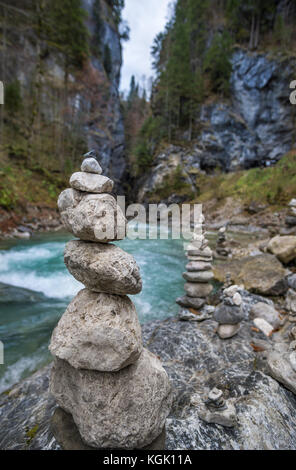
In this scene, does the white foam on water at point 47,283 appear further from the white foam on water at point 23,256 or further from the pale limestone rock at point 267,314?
the pale limestone rock at point 267,314

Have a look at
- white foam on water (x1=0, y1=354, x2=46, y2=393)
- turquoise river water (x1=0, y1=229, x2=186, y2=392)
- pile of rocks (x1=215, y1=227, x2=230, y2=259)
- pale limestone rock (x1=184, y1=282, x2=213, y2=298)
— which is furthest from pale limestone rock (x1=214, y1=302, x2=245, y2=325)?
pile of rocks (x1=215, y1=227, x2=230, y2=259)

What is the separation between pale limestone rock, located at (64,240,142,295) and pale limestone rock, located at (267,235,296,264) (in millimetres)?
7244

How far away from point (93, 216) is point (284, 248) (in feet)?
26.1

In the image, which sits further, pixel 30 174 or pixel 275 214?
pixel 30 174

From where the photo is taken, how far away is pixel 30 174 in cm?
1720

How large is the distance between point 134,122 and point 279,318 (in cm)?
4886

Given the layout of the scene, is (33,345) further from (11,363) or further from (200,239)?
(200,239)

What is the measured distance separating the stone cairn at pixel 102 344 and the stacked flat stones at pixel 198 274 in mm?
3138

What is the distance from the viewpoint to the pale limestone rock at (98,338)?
6.66 ft

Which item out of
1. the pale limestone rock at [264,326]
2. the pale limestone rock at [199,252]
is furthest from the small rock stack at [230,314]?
the pale limestone rock at [199,252]

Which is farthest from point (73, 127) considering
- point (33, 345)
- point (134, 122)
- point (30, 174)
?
point (33, 345)

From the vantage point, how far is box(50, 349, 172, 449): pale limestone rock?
6.55 ft

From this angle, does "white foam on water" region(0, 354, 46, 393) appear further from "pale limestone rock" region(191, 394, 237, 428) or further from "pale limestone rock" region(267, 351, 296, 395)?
"pale limestone rock" region(267, 351, 296, 395)


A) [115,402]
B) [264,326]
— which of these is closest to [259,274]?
[264,326]
